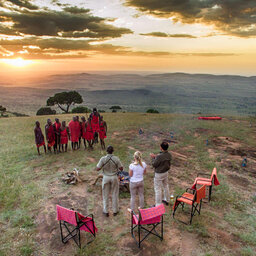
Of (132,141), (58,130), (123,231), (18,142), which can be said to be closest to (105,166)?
(123,231)

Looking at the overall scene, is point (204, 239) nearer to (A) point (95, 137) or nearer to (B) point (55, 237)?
(B) point (55, 237)

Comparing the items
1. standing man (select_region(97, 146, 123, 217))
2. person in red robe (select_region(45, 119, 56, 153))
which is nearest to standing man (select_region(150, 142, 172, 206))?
standing man (select_region(97, 146, 123, 217))

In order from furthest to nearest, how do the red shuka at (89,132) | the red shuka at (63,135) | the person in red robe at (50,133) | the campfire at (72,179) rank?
the red shuka at (89,132) < the red shuka at (63,135) < the person in red robe at (50,133) < the campfire at (72,179)

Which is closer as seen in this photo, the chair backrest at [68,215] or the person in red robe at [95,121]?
the chair backrest at [68,215]

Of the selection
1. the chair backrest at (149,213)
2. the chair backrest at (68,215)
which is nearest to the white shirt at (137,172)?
the chair backrest at (149,213)

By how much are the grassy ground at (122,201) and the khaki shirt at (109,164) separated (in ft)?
4.82

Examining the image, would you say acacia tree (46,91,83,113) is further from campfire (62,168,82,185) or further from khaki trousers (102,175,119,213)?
khaki trousers (102,175,119,213)

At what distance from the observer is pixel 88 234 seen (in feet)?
19.5

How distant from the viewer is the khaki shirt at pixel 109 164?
6.20m

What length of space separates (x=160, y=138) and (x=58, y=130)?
7.36 m

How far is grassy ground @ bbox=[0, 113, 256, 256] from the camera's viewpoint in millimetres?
5508

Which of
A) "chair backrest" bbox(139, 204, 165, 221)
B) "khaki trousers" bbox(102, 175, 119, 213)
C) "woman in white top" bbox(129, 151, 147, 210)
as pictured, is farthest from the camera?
"khaki trousers" bbox(102, 175, 119, 213)

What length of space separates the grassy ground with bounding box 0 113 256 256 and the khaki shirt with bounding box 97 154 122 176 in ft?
4.82

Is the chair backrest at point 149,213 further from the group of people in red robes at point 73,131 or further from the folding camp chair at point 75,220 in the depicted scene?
the group of people in red robes at point 73,131
